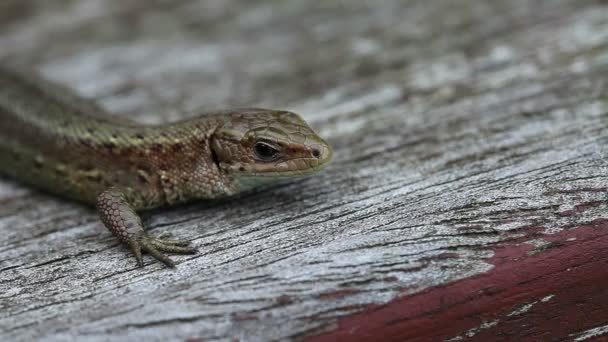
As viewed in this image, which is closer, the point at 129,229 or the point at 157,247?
the point at 157,247

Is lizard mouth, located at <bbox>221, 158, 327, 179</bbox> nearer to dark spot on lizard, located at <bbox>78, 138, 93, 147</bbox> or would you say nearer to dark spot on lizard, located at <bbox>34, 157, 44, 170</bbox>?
dark spot on lizard, located at <bbox>78, 138, 93, 147</bbox>

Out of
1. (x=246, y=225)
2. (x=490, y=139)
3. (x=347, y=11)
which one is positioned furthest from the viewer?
(x=347, y=11)

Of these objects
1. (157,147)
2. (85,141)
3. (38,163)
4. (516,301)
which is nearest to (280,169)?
(157,147)

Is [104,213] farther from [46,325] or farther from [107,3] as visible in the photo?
[107,3]

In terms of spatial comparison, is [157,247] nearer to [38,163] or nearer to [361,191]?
[361,191]

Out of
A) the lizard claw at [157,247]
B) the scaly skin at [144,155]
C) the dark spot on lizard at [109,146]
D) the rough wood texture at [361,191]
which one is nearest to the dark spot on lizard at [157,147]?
the scaly skin at [144,155]

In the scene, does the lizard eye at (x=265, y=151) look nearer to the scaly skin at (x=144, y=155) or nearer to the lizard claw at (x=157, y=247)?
the scaly skin at (x=144, y=155)

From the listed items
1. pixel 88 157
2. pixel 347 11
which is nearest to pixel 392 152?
pixel 88 157
